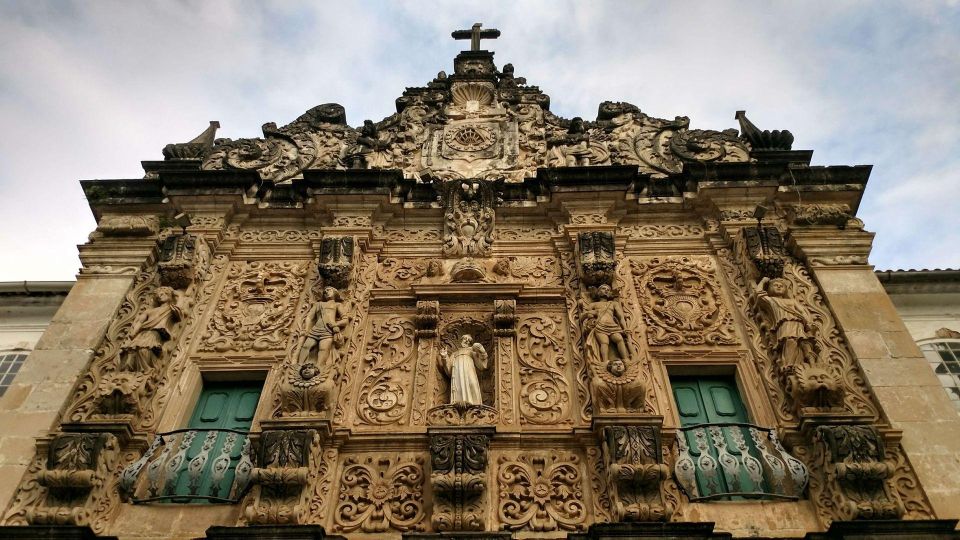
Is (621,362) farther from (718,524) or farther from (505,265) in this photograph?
(505,265)

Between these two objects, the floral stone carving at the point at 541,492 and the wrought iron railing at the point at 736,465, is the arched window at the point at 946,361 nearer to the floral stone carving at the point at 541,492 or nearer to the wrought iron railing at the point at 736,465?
the wrought iron railing at the point at 736,465

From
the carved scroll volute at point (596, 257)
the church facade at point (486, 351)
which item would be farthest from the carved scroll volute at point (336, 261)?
the carved scroll volute at point (596, 257)

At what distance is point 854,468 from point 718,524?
1.33m

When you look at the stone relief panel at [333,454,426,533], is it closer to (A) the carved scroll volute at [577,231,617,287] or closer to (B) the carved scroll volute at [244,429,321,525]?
(B) the carved scroll volute at [244,429,321,525]

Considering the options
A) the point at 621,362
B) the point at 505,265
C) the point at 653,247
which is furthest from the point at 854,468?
the point at 505,265

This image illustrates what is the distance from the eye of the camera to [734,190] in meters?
9.50

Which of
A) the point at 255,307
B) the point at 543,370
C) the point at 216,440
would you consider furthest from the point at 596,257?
the point at 216,440

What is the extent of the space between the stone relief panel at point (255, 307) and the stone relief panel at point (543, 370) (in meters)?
2.93

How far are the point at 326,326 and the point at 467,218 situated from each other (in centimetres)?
271

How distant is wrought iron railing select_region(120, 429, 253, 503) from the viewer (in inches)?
261

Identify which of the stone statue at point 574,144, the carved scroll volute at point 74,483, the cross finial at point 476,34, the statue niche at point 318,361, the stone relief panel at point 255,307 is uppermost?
the cross finial at point 476,34

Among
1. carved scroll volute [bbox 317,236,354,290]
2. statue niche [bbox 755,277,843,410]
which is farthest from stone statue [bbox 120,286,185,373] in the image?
statue niche [bbox 755,277,843,410]

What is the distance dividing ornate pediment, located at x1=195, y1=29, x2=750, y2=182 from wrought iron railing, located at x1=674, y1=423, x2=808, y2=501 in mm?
4575

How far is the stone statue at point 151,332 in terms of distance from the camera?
24.8ft
